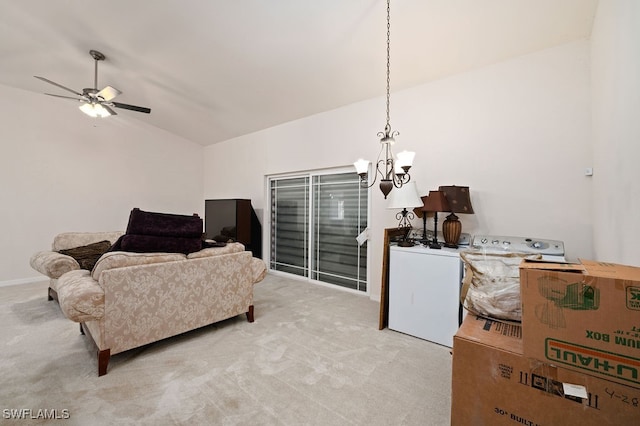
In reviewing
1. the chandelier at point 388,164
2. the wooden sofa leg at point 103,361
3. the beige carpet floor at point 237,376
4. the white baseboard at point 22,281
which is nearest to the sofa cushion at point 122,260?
the wooden sofa leg at point 103,361

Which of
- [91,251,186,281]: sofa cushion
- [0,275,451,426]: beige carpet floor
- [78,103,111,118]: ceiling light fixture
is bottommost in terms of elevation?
[0,275,451,426]: beige carpet floor

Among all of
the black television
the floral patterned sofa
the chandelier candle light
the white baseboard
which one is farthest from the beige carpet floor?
the black television

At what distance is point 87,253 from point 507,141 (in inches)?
196

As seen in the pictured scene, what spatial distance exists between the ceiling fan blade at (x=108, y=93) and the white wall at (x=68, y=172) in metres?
2.25

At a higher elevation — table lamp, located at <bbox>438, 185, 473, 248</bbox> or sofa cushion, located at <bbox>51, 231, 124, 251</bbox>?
table lamp, located at <bbox>438, 185, 473, 248</bbox>

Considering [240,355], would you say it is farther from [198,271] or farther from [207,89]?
[207,89]

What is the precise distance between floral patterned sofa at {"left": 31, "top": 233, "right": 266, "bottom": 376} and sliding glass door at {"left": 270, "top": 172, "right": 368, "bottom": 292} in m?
1.70

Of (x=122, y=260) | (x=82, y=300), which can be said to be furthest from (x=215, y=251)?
(x=82, y=300)

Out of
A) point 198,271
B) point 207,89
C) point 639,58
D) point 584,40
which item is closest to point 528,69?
point 584,40

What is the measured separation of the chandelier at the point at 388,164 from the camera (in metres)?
2.22

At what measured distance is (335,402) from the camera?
157cm

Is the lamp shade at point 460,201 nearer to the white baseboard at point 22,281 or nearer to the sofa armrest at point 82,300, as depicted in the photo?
the sofa armrest at point 82,300

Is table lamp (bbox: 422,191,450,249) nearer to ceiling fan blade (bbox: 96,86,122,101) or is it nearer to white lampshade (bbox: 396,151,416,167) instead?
white lampshade (bbox: 396,151,416,167)

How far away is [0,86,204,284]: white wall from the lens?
407 centimetres
